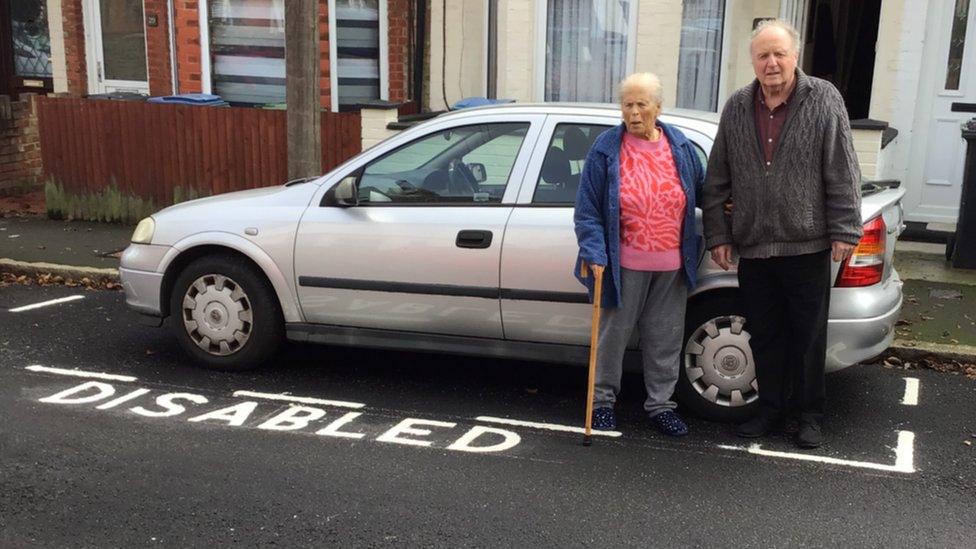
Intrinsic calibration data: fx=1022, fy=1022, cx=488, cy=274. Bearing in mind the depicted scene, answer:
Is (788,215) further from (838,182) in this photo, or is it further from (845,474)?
(845,474)

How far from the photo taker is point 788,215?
4645 mm

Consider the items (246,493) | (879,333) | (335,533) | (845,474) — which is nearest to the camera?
(335,533)

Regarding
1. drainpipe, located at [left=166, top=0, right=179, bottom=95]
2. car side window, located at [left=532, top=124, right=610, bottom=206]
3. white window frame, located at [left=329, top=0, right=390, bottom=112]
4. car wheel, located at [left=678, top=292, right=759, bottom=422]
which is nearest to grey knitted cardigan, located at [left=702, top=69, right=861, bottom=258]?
car wheel, located at [left=678, top=292, right=759, bottom=422]

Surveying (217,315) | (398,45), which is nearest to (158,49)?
(398,45)

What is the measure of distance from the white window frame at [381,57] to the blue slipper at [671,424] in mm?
7331

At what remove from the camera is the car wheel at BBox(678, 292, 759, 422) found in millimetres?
5156

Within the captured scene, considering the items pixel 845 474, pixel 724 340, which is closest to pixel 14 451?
pixel 724 340

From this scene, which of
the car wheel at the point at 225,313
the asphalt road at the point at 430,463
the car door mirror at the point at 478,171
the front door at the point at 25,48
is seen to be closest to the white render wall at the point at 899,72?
the asphalt road at the point at 430,463

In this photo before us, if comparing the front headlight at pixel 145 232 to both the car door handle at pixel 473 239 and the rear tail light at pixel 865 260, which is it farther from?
the rear tail light at pixel 865 260

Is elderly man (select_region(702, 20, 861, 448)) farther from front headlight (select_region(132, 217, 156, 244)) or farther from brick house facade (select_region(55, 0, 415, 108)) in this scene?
brick house facade (select_region(55, 0, 415, 108))

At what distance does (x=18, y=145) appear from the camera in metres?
12.2

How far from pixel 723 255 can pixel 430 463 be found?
1.70m

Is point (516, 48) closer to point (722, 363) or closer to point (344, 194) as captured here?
point (344, 194)

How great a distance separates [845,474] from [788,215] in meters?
1.22
